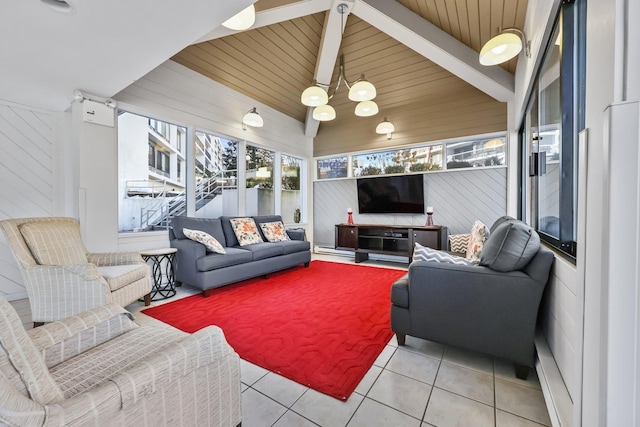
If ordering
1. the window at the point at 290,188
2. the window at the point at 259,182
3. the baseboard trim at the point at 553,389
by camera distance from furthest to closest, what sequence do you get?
the window at the point at 290,188
the window at the point at 259,182
the baseboard trim at the point at 553,389

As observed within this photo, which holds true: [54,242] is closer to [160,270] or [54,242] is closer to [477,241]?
[160,270]

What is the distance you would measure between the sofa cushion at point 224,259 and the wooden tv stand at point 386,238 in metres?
2.25

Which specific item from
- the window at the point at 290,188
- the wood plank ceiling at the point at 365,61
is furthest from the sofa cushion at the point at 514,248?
the window at the point at 290,188

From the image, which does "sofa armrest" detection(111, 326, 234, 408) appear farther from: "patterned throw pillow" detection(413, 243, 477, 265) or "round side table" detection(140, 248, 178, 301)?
"round side table" detection(140, 248, 178, 301)

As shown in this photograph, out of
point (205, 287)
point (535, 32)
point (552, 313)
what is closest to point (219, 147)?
point (205, 287)

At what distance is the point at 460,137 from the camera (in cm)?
461

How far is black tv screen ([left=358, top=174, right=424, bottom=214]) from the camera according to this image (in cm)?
496

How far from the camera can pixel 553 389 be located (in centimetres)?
133

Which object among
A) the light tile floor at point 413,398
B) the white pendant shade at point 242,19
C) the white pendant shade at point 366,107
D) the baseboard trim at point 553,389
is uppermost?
the white pendant shade at point 242,19

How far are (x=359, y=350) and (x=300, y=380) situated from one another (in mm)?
523

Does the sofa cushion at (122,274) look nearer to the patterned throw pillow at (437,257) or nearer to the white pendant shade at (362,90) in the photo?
the patterned throw pillow at (437,257)

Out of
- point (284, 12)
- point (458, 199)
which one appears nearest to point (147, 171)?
point (284, 12)

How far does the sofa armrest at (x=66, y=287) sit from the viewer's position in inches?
83.6

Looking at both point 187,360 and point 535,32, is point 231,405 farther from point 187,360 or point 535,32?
point 535,32
